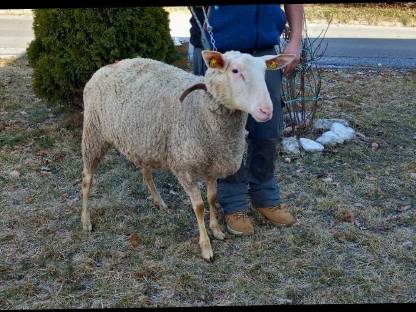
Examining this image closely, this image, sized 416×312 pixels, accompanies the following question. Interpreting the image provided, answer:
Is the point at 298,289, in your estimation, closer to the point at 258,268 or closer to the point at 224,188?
the point at 258,268

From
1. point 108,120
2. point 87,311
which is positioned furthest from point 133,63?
point 87,311

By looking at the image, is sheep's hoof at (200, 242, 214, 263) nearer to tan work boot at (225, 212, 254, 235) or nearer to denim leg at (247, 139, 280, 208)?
tan work boot at (225, 212, 254, 235)

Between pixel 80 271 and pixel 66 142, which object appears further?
pixel 66 142

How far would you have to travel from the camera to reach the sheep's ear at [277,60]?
9.48 ft

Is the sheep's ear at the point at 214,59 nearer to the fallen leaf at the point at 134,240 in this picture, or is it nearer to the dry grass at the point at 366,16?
the fallen leaf at the point at 134,240

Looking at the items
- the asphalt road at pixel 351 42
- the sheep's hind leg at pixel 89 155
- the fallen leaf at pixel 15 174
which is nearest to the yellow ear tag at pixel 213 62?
the sheep's hind leg at pixel 89 155

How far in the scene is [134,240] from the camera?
11.4ft

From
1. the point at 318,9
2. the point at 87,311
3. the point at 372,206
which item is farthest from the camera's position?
the point at 318,9

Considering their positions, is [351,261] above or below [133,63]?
below

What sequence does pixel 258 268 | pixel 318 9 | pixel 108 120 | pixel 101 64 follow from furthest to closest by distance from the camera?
pixel 318 9 → pixel 101 64 → pixel 108 120 → pixel 258 268

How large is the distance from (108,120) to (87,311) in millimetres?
1342

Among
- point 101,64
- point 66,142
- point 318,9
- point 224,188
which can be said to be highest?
point 101,64

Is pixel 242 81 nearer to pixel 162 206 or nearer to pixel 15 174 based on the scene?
pixel 162 206

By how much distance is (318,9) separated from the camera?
1447 centimetres
